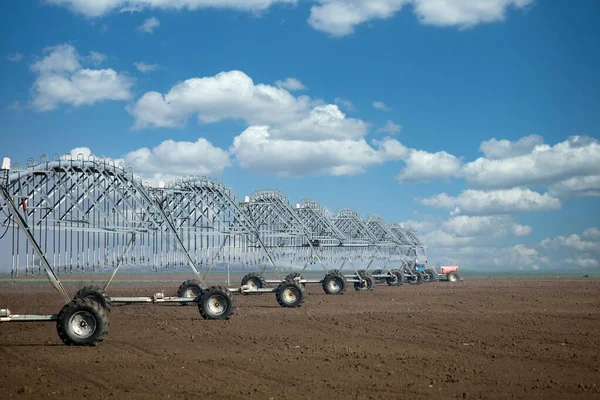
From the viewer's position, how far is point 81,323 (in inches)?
677

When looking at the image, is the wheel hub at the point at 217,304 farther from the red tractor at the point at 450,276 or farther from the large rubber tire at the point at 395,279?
the red tractor at the point at 450,276

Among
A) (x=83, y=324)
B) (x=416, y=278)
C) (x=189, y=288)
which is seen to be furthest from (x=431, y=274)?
(x=83, y=324)

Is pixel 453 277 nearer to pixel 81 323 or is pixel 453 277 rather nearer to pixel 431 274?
pixel 431 274

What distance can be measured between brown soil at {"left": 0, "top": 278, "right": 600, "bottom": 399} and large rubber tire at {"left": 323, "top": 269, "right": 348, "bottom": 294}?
1240 centimetres

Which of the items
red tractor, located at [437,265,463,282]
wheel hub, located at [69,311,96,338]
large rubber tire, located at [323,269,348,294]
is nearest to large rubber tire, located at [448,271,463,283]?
red tractor, located at [437,265,463,282]

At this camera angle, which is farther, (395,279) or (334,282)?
(395,279)

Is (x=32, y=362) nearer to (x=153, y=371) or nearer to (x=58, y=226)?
(x=153, y=371)

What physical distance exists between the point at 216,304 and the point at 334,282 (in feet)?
53.8

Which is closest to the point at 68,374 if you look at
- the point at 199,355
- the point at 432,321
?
the point at 199,355

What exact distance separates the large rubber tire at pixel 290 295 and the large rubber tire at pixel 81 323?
12981 mm

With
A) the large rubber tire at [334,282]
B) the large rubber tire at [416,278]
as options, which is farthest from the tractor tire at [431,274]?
the large rubber tire at [334,282]

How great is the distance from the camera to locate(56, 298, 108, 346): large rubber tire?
55.2ft

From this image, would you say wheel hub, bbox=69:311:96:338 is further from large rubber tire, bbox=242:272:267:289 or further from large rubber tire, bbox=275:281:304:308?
large rubber tire, bbox=242:272:267:289

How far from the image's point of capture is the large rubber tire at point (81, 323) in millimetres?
16828
